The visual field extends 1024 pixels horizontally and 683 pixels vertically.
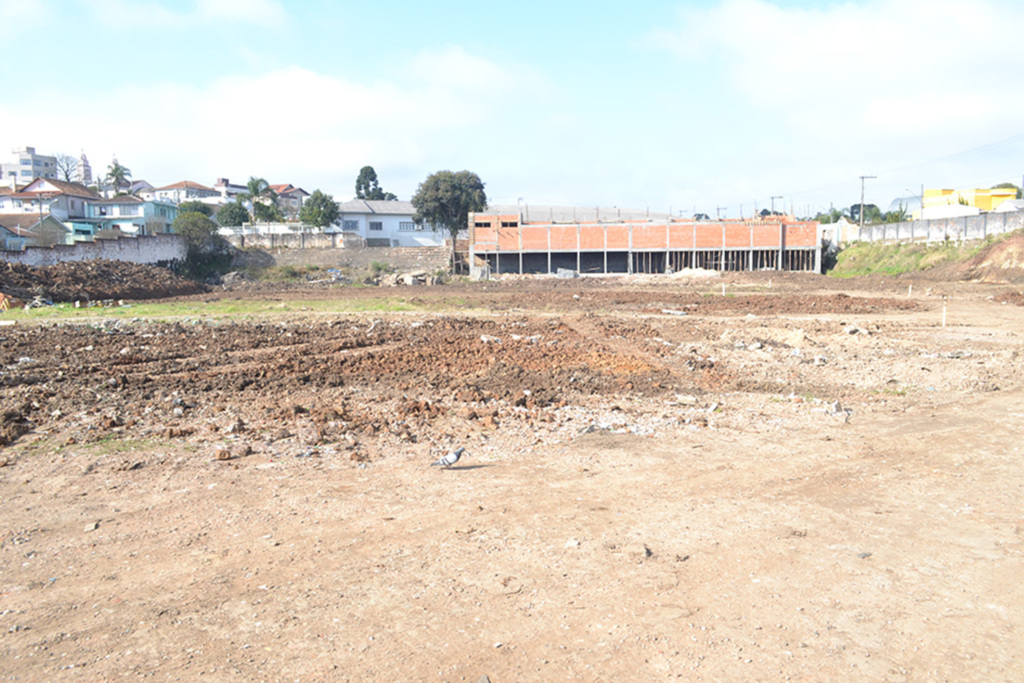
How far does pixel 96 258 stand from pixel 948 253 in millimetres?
52588

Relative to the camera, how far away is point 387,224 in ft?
260

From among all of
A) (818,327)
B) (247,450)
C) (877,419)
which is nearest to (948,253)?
(818,327)

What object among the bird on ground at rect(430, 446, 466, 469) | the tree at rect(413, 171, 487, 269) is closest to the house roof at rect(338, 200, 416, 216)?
the tree at rect(413, 171, 487, 269)

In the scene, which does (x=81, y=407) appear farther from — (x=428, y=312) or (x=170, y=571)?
(x=428, y=312)

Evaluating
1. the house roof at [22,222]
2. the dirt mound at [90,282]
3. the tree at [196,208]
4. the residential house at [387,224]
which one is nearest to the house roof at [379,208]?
the residential house at [387,224]

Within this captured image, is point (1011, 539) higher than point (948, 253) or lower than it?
lower

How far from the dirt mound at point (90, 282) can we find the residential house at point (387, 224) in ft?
118

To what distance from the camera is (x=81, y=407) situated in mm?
11289

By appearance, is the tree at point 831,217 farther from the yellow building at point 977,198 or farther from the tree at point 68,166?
the tree at point 68,166

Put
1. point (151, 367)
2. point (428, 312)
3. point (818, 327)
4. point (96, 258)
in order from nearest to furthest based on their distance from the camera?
point (151, 367) → point (818, 327) → point (428, 312) → point (96, 258)

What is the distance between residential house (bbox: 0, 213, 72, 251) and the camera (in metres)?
47.1

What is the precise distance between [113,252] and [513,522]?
46458mm

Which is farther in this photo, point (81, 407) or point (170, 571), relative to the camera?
point (81, 407)

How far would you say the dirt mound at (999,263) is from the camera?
1475 inches
